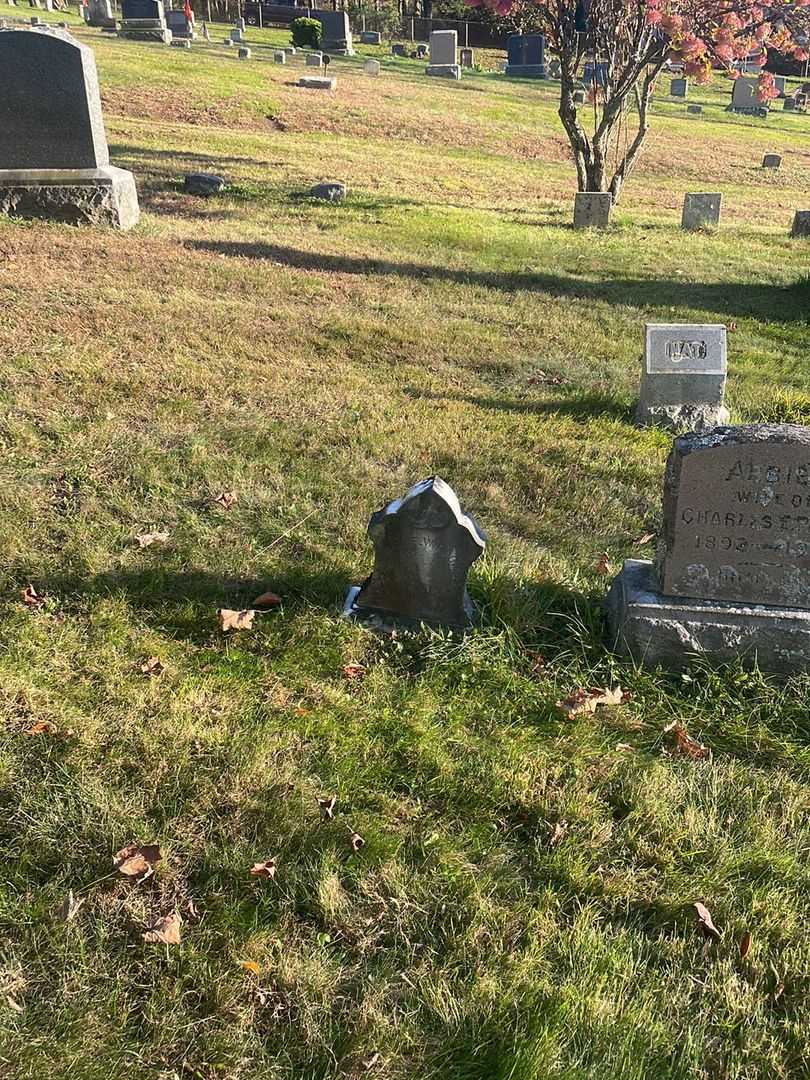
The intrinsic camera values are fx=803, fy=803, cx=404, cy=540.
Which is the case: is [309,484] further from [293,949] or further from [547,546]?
[293,949]

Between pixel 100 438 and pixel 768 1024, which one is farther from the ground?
pixel 100 438

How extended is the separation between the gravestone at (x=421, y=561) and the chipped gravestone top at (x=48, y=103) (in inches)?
331

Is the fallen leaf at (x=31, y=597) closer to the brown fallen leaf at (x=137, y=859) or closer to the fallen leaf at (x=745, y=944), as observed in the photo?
the brown fallen leaf at (x=137, y=859)

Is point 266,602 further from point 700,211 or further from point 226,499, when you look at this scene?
point 700,211

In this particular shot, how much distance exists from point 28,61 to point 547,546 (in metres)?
8.78

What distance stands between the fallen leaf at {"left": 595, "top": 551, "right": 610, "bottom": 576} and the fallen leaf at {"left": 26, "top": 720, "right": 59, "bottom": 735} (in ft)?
9.12

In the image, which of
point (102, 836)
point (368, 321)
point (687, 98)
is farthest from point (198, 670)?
point (687, 98)

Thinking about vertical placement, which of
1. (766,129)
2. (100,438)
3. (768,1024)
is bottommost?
(768,1024)

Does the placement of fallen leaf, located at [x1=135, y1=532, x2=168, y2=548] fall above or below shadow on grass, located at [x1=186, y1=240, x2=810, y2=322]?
below

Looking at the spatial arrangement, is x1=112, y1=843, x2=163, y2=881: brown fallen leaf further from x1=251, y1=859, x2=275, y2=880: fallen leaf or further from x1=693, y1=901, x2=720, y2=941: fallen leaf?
x1=693, y1=901, x2=720, y2=941: fallen leaf

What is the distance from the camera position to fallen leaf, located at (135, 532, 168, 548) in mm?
4289

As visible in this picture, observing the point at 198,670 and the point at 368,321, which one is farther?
the point at 368,321

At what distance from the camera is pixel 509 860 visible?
2697 millimetres

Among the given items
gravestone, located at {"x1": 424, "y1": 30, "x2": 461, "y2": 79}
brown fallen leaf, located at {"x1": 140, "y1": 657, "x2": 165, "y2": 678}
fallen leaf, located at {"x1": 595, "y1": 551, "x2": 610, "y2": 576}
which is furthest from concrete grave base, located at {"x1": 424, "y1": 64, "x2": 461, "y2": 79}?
brown fallen leaf, located at {"x1": 140, "y1": 657, "x2": 165, "y2": 678}
